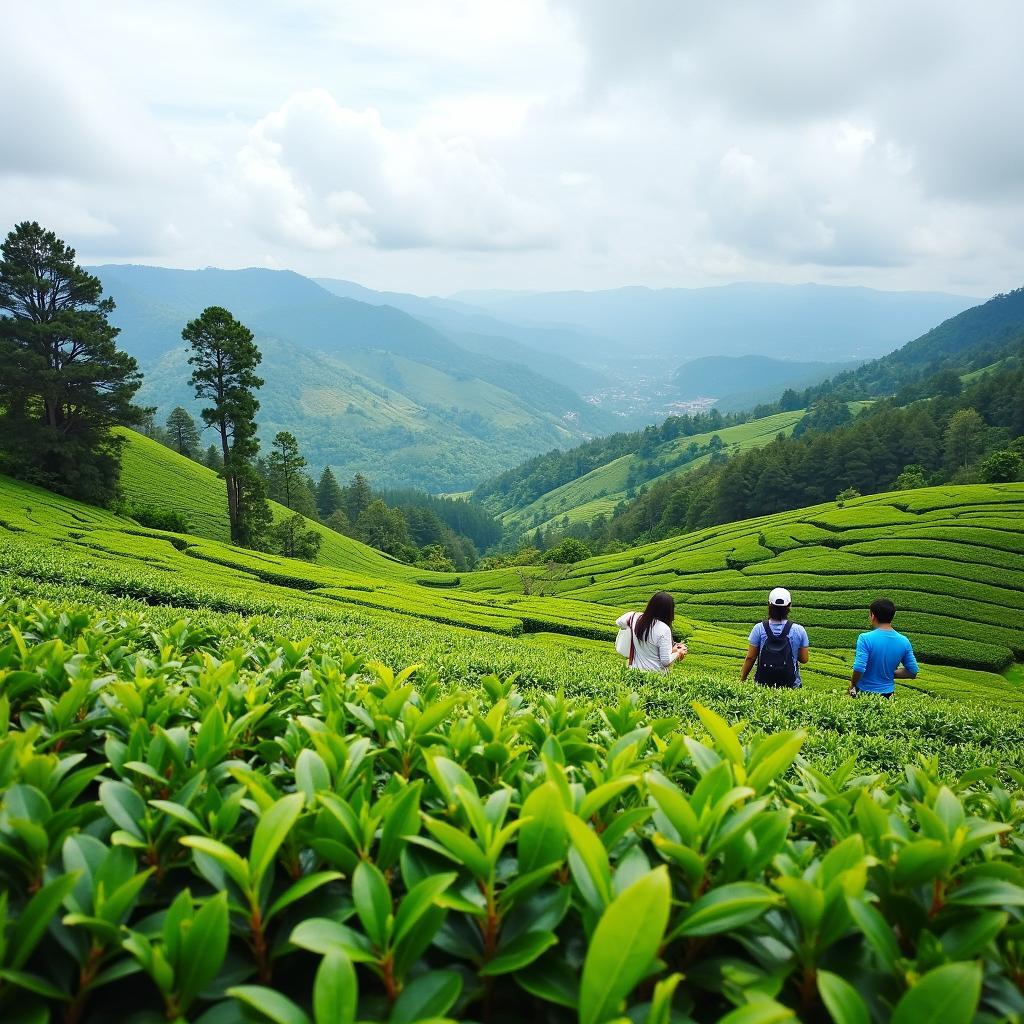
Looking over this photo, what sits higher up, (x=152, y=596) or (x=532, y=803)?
(x=532, y=803)

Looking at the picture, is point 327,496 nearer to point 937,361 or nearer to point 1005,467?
point 1005,467

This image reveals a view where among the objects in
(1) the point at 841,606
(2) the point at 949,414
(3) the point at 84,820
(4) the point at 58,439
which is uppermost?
(2) the point at 949,414

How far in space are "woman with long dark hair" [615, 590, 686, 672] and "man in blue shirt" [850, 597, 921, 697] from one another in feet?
8.35

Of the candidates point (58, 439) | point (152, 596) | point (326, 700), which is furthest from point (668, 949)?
point (58, 439)

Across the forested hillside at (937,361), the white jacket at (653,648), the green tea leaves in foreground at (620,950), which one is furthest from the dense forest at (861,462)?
the forested hillside at (937,361)

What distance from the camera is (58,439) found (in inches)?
1276

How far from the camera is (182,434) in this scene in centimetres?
8044

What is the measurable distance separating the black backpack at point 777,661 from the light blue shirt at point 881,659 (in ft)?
2.79

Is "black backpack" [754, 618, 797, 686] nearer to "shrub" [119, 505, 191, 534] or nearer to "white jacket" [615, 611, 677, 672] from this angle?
"white jacket" [615, 611, 677, 672]

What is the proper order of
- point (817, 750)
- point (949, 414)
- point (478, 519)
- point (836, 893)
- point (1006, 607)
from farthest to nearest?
point (478, 519) → point (949, 414) → point (1006, 607) → point (817, 750) → point (836, 893)

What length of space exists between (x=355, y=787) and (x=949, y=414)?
9832 centimetres

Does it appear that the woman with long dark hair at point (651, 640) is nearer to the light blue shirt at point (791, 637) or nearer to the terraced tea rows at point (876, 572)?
the light blue shirt at point (791, 637)

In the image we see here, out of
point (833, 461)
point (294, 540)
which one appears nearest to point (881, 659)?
point (294, 540)

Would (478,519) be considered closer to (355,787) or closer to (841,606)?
(841,606)
